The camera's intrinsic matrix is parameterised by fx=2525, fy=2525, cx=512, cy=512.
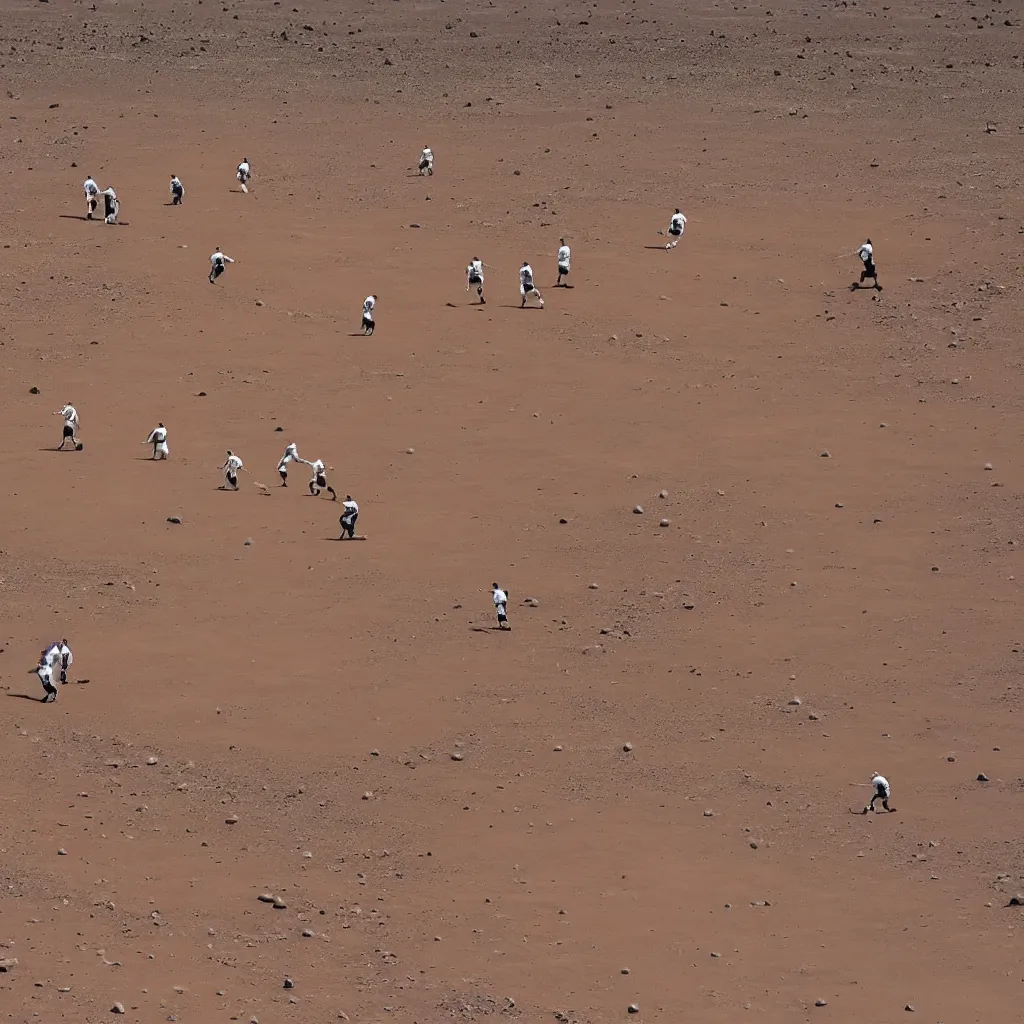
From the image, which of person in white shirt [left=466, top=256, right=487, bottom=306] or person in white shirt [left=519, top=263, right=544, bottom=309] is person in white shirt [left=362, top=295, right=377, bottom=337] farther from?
person in white shirt [left=519, top=263, right=544, bottom=309]

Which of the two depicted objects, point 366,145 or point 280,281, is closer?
point 280,281

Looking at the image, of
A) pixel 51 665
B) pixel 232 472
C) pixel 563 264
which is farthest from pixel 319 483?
pixel 563 264

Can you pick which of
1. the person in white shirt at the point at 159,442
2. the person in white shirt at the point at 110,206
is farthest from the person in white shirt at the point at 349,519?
the person in white shirt at the point at 110,206

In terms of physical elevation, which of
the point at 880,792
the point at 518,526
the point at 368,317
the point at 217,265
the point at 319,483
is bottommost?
the point at 880,792

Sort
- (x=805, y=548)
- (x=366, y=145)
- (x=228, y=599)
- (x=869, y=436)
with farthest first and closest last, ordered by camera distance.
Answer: (x=366, y=145) → (x=869, y=436) → (x=805, y=548) → (x=228, y=599)

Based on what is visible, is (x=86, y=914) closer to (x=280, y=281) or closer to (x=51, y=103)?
(x=280, y=281)

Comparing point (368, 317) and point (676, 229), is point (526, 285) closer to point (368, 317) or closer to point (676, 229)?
point (368, 317)

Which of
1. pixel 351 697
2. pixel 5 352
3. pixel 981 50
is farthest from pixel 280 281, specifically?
pixel 981 50

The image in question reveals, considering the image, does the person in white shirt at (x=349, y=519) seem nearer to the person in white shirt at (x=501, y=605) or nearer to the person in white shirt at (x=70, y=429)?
the person in white shirt at (x=501, y=605)
